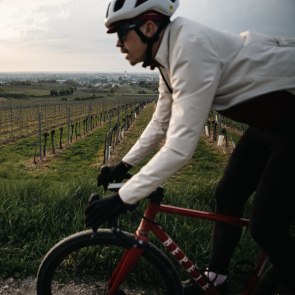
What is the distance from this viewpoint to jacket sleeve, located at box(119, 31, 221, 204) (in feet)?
5.51

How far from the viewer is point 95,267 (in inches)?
112

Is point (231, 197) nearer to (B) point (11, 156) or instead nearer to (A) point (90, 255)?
(A) point (90, 255)

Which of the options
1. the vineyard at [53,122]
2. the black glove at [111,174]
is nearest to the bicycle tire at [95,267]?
the black glove at [111,174]

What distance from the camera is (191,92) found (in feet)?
5.54

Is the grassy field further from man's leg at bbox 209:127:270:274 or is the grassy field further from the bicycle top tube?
the bicycle top tube

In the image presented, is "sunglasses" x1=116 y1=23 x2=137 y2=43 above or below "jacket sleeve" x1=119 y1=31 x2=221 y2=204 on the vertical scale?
above

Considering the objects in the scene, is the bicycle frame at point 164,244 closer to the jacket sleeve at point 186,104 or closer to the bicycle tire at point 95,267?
the bicycle tire at point 95,267

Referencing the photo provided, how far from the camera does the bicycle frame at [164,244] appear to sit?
2.04m

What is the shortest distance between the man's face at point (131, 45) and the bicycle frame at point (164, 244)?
2.54ft

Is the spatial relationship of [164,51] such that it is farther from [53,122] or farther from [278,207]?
[53,122]

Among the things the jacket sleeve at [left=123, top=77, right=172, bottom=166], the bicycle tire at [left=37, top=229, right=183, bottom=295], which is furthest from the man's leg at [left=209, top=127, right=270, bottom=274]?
the jacket sleeve at [left=123, top=77, right=172, bottom=166]

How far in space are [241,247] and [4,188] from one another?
2.55 m

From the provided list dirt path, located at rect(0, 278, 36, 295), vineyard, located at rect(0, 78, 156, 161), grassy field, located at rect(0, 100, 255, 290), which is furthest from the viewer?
vineyard, located at rect(0, 78, 156, 161)

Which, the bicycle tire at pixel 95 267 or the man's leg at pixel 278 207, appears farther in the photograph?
the bicycle tire at pixel 95 267
